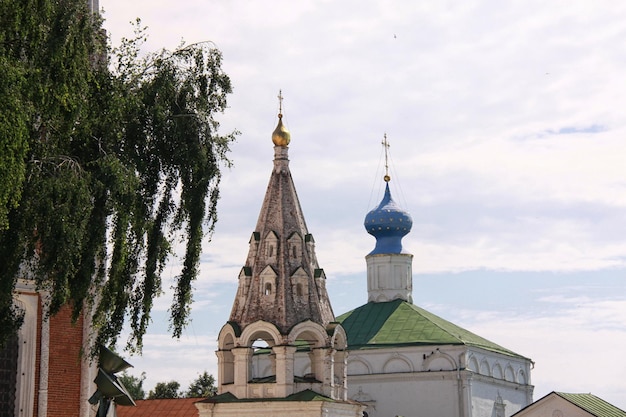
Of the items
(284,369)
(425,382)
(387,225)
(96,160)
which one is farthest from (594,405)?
(96,160)

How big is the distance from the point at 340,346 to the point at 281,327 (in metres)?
1.35

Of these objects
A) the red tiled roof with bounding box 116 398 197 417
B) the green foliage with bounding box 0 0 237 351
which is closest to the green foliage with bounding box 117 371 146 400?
the red tiled roof with bounding box 116 398 197 417

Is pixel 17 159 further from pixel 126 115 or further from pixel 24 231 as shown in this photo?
pixel 126 115

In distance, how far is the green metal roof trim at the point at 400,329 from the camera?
117 ft

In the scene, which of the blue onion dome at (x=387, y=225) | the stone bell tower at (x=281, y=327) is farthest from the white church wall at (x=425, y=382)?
the stone bell tower at (x=281, y=327)

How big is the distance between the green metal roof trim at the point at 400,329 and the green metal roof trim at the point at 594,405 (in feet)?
27.7

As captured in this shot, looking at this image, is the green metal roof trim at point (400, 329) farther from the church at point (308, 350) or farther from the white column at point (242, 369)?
the white column at point (242, 369)

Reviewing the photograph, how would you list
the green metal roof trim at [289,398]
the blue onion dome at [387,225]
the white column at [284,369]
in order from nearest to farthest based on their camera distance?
the green metal roof trim at [289,398] < the white column at [284,369] < the blue onion dome at [387,225]

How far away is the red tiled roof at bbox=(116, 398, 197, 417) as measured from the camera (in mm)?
28531

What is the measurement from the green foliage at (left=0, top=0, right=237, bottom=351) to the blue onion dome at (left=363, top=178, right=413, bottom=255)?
2498cm

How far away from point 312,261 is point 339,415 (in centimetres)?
314

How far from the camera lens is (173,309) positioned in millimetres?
12836

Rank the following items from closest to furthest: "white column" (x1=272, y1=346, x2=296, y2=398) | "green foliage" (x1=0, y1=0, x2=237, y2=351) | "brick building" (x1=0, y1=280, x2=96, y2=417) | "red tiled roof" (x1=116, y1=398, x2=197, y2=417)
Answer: "green foliage" (x1=0, y1=0, x2=237, y2=351)
"brick building" (x1=0, y1=280, x2=96, y2=417)
"white column" (x1=272, y1=346, x2=296, y2=398)
"red tiled roof" (x1=116, y1=398, x2=197, y2=417)

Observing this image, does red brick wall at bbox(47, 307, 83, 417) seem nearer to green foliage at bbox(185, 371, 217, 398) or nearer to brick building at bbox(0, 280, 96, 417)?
brick building at bbox(0, 280, 96, 417)
